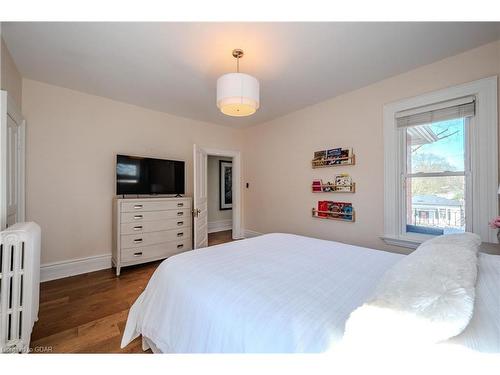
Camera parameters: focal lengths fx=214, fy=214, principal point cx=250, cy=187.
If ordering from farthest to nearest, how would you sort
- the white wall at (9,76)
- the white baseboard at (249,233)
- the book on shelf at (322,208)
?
the white baseboard at (249,233) → the book on shelf at (322,208) → the white wall at (9,76)

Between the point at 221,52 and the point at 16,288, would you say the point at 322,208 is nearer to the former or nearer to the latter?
the point at 221,52

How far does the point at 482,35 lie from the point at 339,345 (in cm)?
267

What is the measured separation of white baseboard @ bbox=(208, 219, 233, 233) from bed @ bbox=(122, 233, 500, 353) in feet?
13.3

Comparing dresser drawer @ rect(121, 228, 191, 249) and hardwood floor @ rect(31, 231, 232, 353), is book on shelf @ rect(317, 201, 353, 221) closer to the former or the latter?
dresser drawer @ rect(121, 228, 191, 249)

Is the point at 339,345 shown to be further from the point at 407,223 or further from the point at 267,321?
the point at 407,223

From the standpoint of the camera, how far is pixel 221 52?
76.9 inches

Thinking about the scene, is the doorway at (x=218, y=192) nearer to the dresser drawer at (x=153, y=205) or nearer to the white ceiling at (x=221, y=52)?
the dresser drawer at (x=153, y=205)

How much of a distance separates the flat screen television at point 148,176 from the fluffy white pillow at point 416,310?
3142mm

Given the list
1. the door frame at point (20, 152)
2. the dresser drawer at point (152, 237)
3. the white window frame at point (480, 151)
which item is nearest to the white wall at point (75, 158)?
the door frame at point (20, 152)

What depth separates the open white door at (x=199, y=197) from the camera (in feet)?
10.5

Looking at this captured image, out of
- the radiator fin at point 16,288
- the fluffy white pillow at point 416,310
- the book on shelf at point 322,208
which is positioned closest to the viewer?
the fluffy white pillow at point 416,310

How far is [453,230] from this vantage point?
7.07 feet

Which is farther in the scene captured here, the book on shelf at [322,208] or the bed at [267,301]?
the book on shelf at [322,208]

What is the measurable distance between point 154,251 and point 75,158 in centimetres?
160
